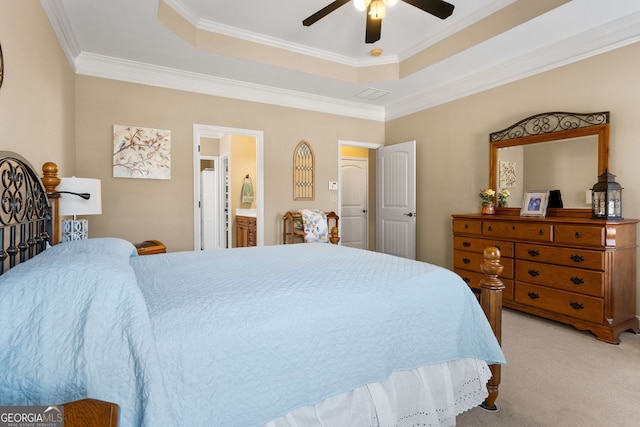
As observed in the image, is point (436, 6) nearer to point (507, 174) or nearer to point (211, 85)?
point (507, 174)

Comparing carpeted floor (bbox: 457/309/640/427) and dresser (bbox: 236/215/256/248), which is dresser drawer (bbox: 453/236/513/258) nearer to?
carpeted floor (bbox: 457/309/640/427)

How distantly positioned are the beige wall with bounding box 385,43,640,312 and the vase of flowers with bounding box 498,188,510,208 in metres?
0.28

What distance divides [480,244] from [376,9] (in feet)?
8.57

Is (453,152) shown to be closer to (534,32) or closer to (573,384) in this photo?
(534,32)

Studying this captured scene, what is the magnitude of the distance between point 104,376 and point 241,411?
42 cm

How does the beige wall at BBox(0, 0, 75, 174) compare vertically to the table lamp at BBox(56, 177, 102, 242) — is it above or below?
above

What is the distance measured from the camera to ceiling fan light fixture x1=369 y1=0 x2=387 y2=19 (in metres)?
2.48

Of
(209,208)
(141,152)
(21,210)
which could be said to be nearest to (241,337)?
(21,210)

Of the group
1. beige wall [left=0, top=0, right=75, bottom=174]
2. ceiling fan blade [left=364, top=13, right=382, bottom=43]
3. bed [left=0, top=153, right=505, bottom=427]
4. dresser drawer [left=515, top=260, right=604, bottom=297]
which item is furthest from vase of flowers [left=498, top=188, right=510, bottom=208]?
beige wall [left=0, top=0, right=75, bottom=174]

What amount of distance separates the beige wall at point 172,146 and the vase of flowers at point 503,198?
2.45 m

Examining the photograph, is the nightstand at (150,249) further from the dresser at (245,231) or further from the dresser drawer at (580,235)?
the dresser drawer at (580,235)

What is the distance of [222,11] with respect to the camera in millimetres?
3178

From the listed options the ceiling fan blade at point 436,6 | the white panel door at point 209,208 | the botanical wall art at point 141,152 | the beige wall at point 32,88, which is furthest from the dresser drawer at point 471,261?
the white panel door at point 209,208

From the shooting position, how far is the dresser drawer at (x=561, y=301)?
2688mm
